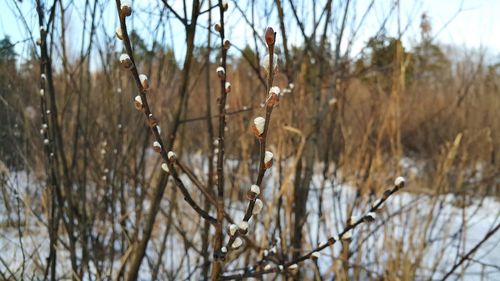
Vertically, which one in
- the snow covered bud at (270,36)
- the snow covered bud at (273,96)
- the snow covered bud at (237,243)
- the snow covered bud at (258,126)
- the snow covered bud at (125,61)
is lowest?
the snow covered bud at (237,243)

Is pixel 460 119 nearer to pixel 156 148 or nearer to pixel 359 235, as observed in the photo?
pixel 359 235

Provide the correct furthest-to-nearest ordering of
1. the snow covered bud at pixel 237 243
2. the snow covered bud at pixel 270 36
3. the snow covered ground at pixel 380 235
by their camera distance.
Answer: the snow covered ground at pixel 380 235, the snow covered bud at pixel 237 243, the snow covered bud at pixel 270 36

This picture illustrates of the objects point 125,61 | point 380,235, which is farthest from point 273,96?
point 380,235

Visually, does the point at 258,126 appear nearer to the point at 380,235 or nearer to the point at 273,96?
the point at 273,96

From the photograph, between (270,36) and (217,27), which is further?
(217,27)

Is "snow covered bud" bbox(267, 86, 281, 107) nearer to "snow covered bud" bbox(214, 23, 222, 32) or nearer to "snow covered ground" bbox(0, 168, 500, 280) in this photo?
"snow covered bud" bbox(214, 23, 222, 32)

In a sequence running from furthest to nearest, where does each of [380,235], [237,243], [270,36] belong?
[380,235]
[237,243]
[270,36]

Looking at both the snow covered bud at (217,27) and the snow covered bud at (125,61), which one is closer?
the snow covered bud at (125,61)

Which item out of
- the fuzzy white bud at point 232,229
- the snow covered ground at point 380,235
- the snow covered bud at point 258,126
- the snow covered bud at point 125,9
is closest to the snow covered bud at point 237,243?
the fuzzy white bud at point 232,229

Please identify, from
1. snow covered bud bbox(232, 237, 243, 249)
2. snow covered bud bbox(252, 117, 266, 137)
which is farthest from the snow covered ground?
snow covered bud bbox(252, 117, 266, 137)

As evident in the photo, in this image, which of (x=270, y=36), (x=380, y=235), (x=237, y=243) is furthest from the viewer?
(x=380, y=235)

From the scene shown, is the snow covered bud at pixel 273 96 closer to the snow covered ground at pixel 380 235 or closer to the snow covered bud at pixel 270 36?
the snow covered bud at pixel 270 36

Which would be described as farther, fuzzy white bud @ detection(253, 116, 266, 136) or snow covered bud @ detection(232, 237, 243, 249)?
snow covered bud @ detection(232, 237, 243, 249)

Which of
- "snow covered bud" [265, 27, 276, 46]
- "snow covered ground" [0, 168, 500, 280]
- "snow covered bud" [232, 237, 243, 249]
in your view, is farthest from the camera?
"snow covered ground" [0, 168, 500, 280]
